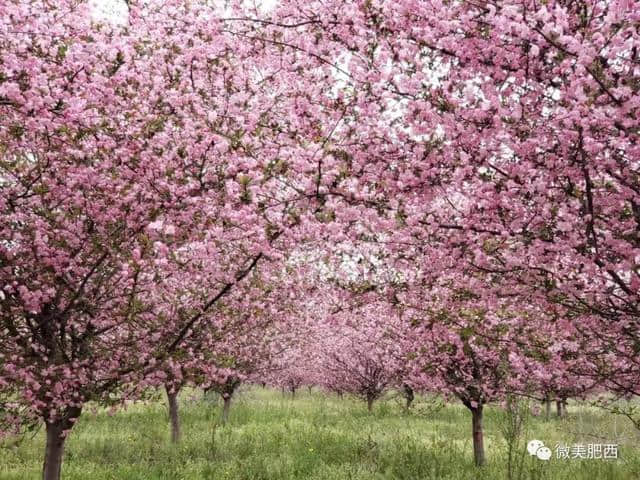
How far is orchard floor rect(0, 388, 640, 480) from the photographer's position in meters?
10.2

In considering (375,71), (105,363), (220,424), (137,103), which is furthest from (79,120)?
(220,424)

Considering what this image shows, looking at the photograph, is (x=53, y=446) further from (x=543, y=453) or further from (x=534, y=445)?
(x=534, y=445)

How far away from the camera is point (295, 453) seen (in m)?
12.7

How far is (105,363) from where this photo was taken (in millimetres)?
6426

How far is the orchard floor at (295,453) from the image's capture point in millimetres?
10242

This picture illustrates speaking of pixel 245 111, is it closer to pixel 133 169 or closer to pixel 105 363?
pixel 133 169

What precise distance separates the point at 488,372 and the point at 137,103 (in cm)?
818
